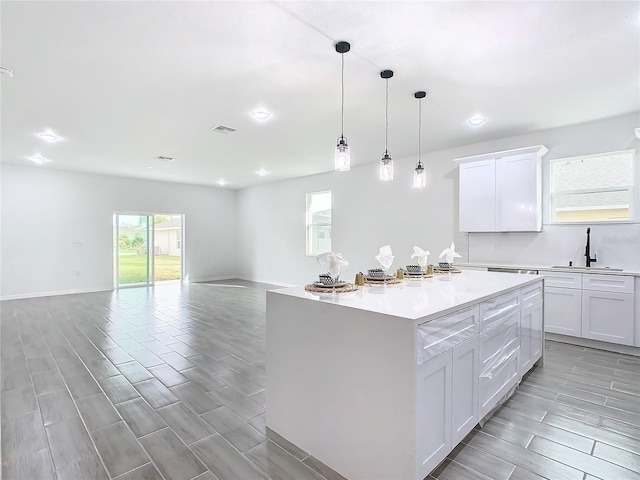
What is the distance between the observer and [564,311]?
3.97 meters

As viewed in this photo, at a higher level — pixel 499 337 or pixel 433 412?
pixel 499 337

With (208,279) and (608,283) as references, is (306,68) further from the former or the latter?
(208,279)

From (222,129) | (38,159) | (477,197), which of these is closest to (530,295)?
(477,197)

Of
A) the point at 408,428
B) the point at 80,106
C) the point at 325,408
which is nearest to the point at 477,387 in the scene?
the point at 408,428

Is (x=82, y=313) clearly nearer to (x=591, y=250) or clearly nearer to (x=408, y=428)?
(x=408, y=428)

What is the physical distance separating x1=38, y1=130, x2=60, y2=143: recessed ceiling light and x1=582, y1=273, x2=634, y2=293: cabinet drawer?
6927 millimetres

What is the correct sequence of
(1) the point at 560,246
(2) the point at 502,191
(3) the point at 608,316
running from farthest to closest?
1. (2) the point at 502,191
2. (1) the point at 560,246
3. (3) the point at 608,316

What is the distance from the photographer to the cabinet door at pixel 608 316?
362 cm

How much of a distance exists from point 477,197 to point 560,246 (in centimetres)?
119

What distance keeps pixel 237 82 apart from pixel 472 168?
345 centimetres

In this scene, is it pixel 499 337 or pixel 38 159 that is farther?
pixel 38 159

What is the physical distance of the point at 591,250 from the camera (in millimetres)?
4141

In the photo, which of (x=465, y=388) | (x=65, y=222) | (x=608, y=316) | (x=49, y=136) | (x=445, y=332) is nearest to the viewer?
(x=445, y=332)

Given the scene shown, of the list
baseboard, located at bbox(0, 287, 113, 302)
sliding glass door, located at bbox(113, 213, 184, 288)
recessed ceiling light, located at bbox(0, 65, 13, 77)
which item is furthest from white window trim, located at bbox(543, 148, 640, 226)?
baseboard, located at bbox(0, 287, 113, 302)
